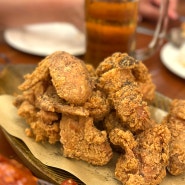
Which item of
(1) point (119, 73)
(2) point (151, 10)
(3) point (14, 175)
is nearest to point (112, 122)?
(1) point (119, 73)

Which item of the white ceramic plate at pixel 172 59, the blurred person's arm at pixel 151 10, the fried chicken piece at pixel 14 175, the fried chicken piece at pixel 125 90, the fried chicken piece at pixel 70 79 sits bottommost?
the blurred person's arm at pixel 151 10

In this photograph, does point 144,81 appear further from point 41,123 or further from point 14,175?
point 14,175

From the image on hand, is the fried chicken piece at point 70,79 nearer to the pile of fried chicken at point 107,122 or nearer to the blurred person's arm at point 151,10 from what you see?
the pile of fried chicken at point 107,122

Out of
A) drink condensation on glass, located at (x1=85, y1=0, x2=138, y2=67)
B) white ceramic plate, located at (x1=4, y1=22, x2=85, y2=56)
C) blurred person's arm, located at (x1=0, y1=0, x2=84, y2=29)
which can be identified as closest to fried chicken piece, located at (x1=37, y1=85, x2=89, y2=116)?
drink condensation on glass, located at (x1=85, y1=0, x2=138, y2=67)

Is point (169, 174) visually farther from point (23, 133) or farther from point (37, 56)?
point (37, 56)

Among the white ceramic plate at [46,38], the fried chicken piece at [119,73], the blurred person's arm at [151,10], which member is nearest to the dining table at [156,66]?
the white ceramic plate at [46,38]

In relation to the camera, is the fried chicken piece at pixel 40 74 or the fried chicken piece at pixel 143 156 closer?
the fried chicken piece at pixel 143 156

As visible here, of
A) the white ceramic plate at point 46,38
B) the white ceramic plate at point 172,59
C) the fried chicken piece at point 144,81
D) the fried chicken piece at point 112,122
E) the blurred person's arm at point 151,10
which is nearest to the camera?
the fried chicken piece at point 112,122

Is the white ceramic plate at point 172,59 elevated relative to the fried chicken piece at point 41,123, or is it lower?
lower
